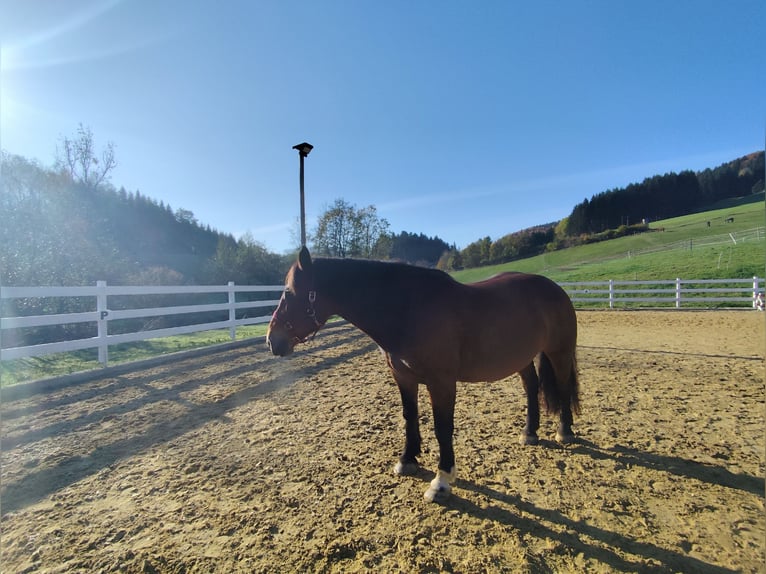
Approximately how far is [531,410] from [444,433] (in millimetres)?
1213

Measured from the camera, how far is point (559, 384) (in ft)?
11.3

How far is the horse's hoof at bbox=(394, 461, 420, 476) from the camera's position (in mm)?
2857

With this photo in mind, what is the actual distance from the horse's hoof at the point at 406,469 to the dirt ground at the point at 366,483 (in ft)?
0.22

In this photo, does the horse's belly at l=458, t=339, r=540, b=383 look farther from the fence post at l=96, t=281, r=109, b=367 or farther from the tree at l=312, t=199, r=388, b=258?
the tree at l=312, t=199, r=388, b=258

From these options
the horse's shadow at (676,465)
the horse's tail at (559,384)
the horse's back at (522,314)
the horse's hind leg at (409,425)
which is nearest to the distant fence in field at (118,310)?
the horse's hind leg at (409,425)

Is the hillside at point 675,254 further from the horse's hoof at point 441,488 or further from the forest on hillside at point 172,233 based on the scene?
the horse's hoof at point 441,488

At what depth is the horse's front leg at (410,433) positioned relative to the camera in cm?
288

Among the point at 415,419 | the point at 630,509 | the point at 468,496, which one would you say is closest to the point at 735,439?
the point at 630,509

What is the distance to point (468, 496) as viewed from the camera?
8.36 ft

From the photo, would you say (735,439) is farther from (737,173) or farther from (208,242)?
(737,173)

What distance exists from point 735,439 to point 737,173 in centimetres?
8176

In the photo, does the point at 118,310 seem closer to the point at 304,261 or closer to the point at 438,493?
the point at 304,261

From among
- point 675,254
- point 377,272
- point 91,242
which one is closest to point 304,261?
point 377,272

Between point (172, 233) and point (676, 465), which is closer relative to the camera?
point (676, 465)
